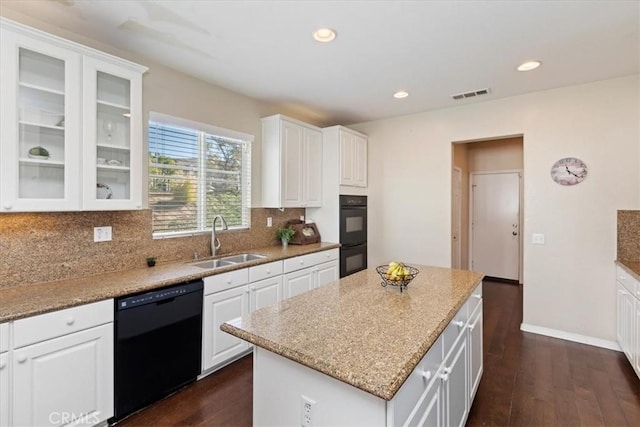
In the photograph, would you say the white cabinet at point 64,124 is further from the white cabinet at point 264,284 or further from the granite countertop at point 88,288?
the white cabinet at point 264,284

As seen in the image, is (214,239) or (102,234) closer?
(102,234)

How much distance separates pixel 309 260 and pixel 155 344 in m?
1.78

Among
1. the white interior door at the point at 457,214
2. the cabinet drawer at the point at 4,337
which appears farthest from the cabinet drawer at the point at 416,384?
the white interior door at the point at 457,214

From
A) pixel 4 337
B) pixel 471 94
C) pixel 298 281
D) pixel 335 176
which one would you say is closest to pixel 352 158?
pixel 335 176

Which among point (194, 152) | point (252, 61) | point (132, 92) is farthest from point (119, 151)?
point (252, 61)

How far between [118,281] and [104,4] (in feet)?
5.94

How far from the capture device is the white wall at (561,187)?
3062mm

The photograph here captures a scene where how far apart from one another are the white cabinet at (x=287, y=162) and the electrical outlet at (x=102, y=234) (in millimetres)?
1678

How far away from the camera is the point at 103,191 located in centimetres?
223

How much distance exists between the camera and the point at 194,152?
10.3 feet

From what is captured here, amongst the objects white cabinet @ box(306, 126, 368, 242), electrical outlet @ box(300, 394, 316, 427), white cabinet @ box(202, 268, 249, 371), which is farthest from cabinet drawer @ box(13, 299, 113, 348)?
white cabinet @ box(306, 126, 368, 242)

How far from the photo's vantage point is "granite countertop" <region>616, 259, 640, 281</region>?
2.43 m

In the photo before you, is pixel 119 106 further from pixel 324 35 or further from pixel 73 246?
pixel 324 35

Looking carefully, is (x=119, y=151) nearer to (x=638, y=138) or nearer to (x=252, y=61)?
(x=252, y=61)
